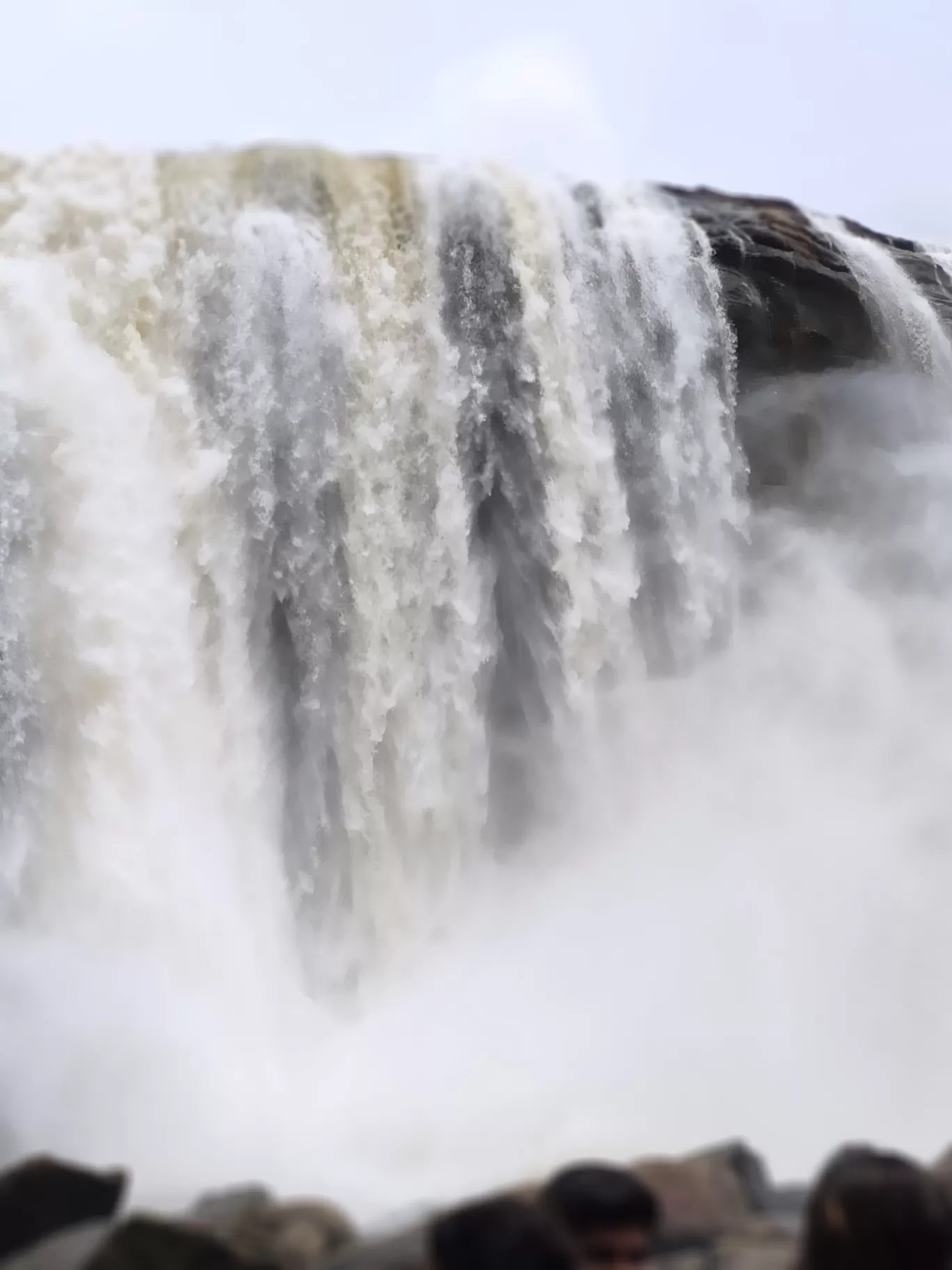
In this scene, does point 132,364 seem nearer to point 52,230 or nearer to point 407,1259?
point 52,230

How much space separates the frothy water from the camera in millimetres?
5910

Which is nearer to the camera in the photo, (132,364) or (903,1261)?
(903,1261)

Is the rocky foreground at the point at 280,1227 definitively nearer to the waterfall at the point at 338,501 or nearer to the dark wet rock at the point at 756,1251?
the dark wet rock at the point at 756,1251

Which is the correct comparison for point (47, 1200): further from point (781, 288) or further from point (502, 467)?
point (781, 288)

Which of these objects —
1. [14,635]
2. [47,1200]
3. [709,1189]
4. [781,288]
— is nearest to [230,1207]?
[47,1200]

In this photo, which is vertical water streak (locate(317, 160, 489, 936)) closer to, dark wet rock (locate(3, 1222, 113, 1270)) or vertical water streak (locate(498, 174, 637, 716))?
vertical water streak (locate(498, 174, 637, 716))

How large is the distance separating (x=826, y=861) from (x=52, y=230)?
5910 mm

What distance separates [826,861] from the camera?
7.56 m

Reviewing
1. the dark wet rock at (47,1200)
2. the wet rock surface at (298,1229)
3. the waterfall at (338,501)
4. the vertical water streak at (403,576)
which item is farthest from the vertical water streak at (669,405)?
the dark wet rock at (47,1200)

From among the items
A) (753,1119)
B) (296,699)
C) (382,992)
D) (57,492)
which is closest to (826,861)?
(753,1119)

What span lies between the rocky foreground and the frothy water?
620 millimetres

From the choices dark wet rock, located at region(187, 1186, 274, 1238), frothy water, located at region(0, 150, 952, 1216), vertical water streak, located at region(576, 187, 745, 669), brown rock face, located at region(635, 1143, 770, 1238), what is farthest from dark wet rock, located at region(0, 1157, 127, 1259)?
vertical water streak, located at region(576, 187, 745, 669)

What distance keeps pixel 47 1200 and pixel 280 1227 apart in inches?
30.6

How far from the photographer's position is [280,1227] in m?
4.38
